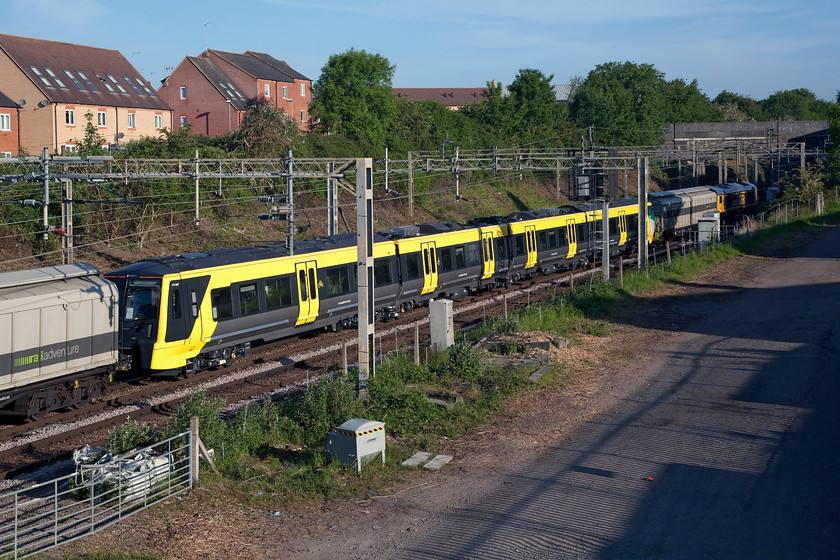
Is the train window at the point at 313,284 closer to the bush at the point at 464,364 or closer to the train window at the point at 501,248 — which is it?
the bush at the point at 464,364

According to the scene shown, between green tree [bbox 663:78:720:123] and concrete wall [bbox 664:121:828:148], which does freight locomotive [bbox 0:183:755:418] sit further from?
green tree [bbox 663:78:720:123]

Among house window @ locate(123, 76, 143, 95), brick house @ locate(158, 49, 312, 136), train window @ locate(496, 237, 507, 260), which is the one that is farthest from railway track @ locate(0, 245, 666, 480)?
brick house @ locate(158, 49, 312, 136)

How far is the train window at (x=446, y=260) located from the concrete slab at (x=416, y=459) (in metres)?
14.7

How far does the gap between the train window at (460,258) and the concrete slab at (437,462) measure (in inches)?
619

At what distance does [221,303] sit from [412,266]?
8213 mm

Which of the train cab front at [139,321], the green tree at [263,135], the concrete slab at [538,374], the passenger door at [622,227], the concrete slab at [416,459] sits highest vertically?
the green tree at [263,135]

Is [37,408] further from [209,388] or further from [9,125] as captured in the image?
[9,125]

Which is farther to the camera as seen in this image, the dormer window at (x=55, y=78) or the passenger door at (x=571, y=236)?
the dormer window at (x=55, y=78)

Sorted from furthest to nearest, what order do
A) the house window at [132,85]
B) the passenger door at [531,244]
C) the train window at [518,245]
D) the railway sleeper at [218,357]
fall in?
the house window at [132,85], the passenger door at [531,244], the train window at [518,245], the railway sleeper at [218,357]

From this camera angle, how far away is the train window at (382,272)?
24.7 m

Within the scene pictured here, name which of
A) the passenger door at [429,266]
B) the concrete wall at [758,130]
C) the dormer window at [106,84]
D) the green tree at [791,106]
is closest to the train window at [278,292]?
the passenger door at [429,266]

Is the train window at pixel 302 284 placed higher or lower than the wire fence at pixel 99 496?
higher

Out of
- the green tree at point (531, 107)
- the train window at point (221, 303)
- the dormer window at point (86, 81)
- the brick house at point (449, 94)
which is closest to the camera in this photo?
the train window at point (221, 303)

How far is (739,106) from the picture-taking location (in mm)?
152625
